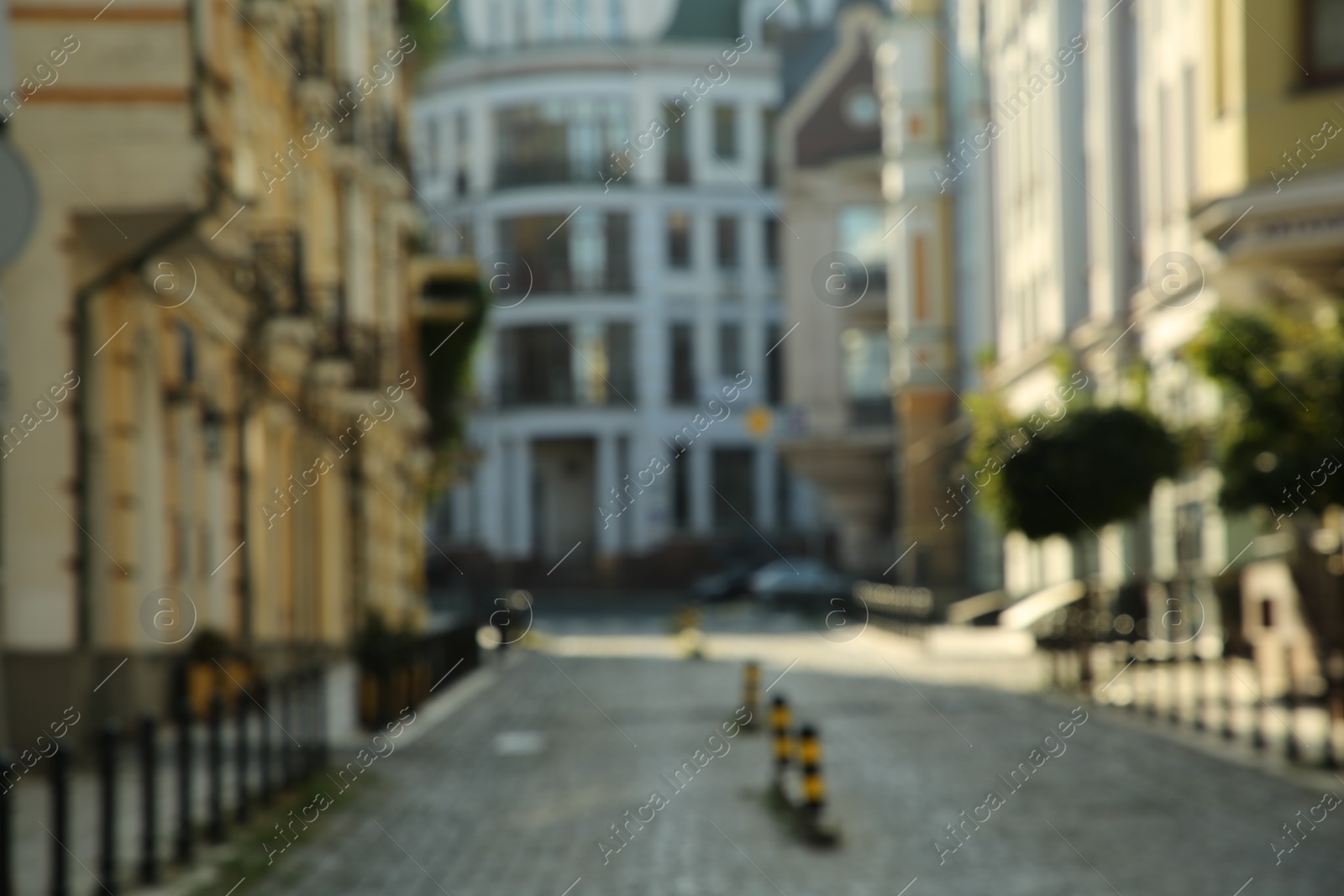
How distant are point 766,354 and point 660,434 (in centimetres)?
474

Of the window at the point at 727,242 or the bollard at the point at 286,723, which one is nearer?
the bollard at the point at 286,723

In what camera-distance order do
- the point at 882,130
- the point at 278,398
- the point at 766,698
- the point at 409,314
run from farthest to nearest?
the point at 882,130 < the point at 409,314 < the point at 278,398 < the point at 766,698

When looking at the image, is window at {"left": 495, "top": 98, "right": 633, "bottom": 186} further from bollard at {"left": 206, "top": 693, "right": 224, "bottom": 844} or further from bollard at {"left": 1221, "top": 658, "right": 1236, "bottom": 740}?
bollard at {"left": 206, "top": 693, "right": 224, "bottom": 844}

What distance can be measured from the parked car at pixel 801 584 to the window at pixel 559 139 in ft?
61.4

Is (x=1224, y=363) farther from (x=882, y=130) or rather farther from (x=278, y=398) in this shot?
(x=882, y=130)

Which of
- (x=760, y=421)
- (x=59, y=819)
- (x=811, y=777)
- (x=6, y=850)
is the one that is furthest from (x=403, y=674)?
(x=760, y=421)

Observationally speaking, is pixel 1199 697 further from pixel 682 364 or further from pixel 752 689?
pixel 682 364

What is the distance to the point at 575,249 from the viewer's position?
68.9 metres

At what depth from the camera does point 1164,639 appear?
27.1m

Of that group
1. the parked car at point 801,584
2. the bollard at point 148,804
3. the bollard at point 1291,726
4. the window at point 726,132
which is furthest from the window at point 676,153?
the bollard at point 148,804

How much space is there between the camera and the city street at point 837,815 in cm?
1002

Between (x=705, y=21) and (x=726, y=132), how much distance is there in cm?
394

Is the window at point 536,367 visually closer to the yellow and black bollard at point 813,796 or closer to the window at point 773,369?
the window at point 773,369

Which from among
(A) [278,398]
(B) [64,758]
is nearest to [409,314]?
(A) [278,398]
